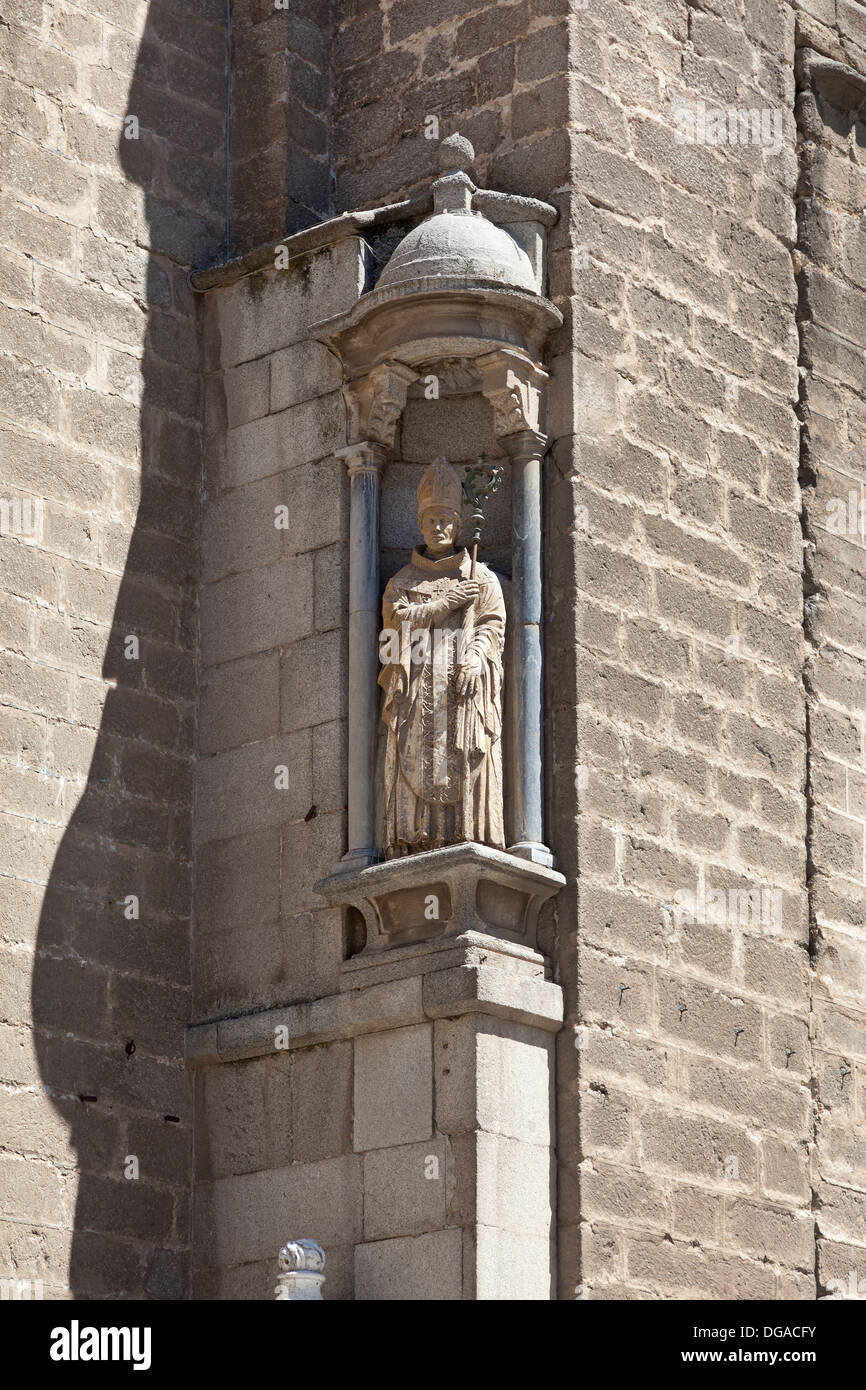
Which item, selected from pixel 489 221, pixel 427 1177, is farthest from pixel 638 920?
pixel 489 221

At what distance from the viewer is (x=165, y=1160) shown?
935 centimetres

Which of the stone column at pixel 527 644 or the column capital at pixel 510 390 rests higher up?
the column capital at pixel 510 390

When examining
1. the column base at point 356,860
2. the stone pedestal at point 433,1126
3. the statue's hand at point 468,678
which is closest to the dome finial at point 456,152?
the statue's hand at point 468,678

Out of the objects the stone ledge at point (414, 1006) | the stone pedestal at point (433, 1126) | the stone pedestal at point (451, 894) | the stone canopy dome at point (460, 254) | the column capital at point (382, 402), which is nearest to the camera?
the stone pedestal at point (433, 1126)

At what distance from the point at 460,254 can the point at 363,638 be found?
52.7 inches

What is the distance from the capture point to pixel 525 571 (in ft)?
30.2

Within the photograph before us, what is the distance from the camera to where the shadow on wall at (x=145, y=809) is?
9.16m

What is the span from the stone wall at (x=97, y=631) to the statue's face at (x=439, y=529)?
3.65ft

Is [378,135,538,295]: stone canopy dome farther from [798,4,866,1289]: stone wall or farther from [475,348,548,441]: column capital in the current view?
[798,4,866,1289]: stone wall

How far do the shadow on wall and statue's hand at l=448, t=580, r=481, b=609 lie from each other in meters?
1.27

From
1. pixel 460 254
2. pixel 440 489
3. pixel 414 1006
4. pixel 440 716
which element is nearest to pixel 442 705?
pixel 440 716

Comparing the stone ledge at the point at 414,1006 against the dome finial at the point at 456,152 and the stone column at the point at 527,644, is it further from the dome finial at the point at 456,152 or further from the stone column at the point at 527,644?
the dome finial at the point at 456,152
